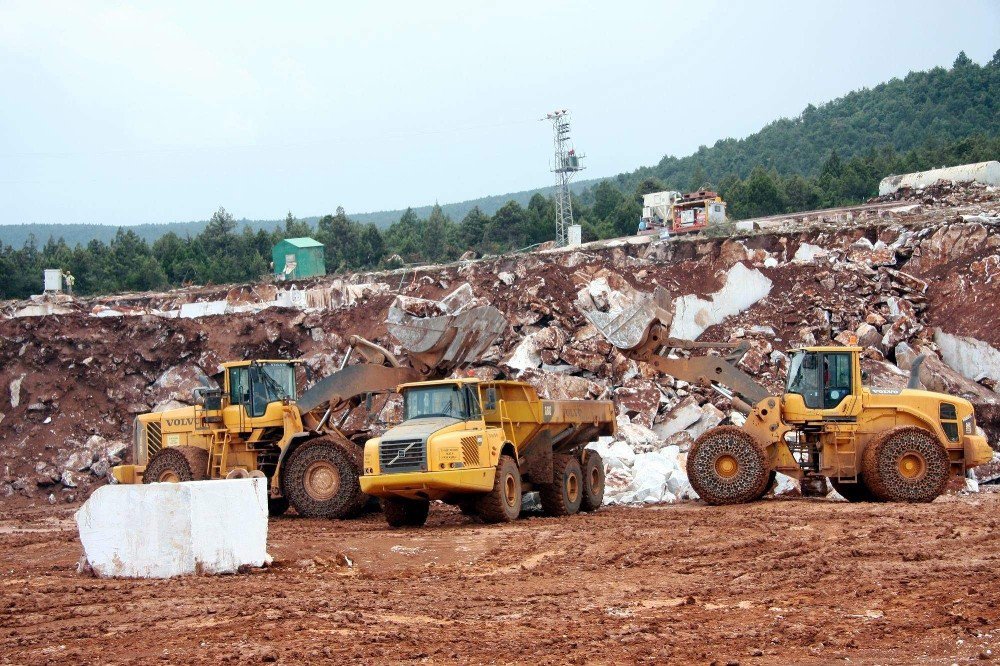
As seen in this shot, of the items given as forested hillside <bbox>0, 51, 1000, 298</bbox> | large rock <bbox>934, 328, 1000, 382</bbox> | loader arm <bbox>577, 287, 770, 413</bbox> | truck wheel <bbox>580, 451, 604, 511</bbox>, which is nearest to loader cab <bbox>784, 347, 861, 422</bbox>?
loader arm <bbox>577, 287, 770, 413</bbox>

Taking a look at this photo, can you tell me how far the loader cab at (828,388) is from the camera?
16719 mm

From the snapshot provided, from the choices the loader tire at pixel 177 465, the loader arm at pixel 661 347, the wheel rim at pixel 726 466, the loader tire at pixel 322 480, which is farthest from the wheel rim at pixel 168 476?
the wheel rim at pixel 726 466

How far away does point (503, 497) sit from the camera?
15273 millimetres

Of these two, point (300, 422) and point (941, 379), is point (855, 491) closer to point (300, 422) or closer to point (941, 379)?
point (941, 379)

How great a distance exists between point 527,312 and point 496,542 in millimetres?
14608

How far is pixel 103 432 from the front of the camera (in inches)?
1077

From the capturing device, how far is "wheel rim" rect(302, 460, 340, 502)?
1731 cm

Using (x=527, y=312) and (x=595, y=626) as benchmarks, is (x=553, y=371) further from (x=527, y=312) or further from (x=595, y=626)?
(x=595, y=626)

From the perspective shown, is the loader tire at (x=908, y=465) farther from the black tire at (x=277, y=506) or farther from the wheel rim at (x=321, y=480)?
the black tire at (x=277, y=506)

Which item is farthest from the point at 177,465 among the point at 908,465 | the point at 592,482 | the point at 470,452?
the point at 908,465

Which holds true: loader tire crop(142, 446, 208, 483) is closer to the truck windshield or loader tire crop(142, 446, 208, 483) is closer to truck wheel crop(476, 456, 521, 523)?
the truck windshield

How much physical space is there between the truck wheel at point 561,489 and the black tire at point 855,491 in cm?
392

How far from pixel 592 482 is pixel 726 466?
2.30 meters

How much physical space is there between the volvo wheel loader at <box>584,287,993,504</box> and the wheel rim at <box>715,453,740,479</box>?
15 mm
